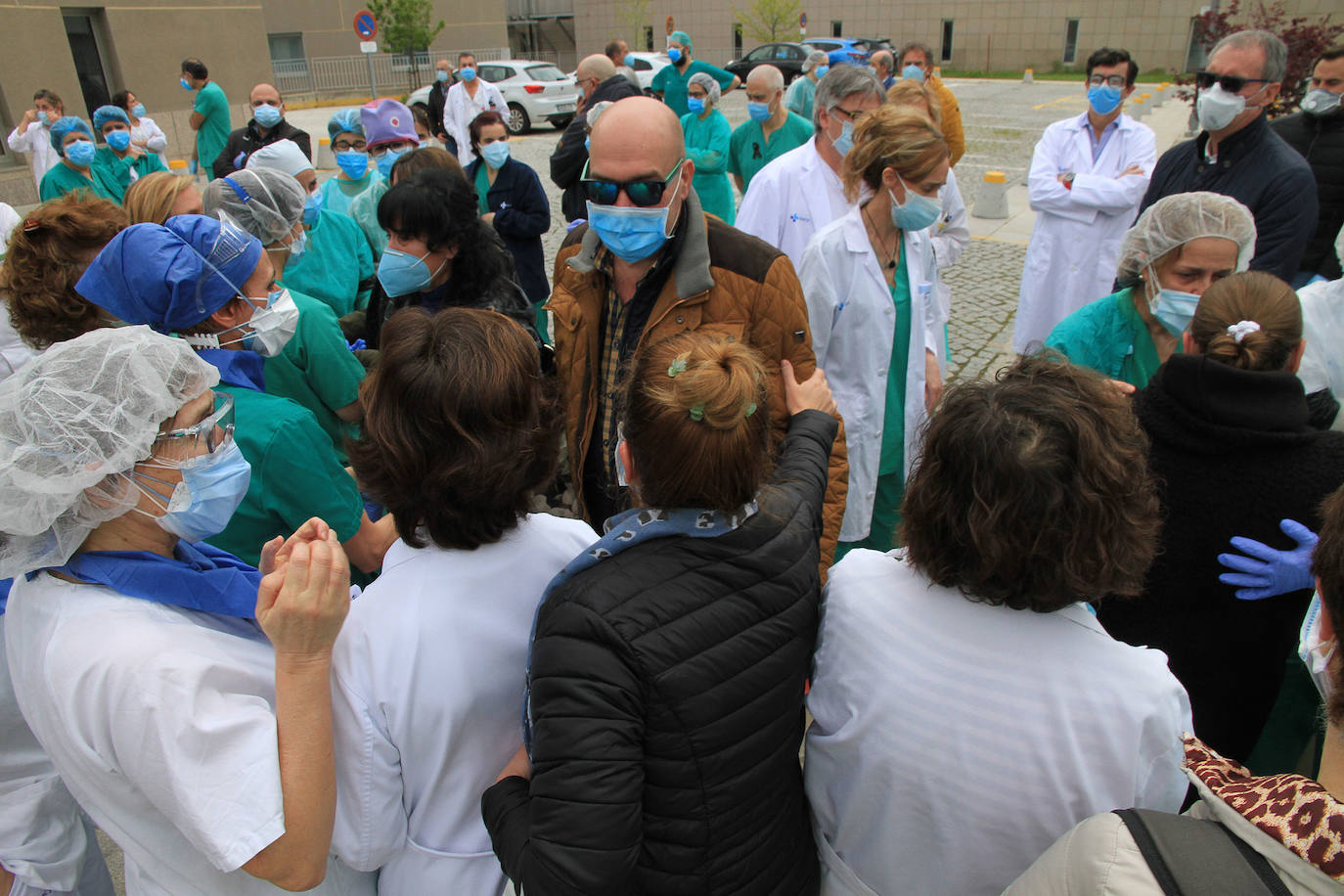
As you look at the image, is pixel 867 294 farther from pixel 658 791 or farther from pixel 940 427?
pixel 658 791

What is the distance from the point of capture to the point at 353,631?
58.4 inches

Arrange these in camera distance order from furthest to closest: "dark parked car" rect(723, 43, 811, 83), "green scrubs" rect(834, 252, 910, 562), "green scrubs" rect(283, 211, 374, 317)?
1. "dark parked car" rect(723, 43, 811, 83)
2. "green scrubs" rect(283, 211, 374, 317)
3. "green scrubs" rect(834, 252, 910, 562)

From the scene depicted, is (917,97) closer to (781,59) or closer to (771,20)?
(781,59)

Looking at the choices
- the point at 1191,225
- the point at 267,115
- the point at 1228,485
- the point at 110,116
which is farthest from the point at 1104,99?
the point at 110,116

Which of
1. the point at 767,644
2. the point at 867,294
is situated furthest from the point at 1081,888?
the point at 867,294

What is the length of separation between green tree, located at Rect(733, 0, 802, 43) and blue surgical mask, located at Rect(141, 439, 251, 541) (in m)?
36.9

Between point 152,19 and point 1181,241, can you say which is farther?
point 152,19

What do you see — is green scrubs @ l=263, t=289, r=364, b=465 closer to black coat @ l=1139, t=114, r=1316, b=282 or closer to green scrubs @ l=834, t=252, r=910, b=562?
green scrubs @ l=834, t=252, r=910, b=562

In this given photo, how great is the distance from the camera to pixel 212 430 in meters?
1.67

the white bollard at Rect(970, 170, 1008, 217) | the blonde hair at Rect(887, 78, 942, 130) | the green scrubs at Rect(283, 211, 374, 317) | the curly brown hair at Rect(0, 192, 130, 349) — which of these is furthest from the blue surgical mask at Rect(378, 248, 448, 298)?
the white bollard at Rect(970, 170, 1008, 217)

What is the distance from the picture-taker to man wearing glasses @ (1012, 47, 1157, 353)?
4934mm

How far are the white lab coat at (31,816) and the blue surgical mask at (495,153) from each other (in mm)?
4546

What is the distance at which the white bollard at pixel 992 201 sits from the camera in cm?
1084

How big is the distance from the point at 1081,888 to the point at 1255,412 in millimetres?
1300
